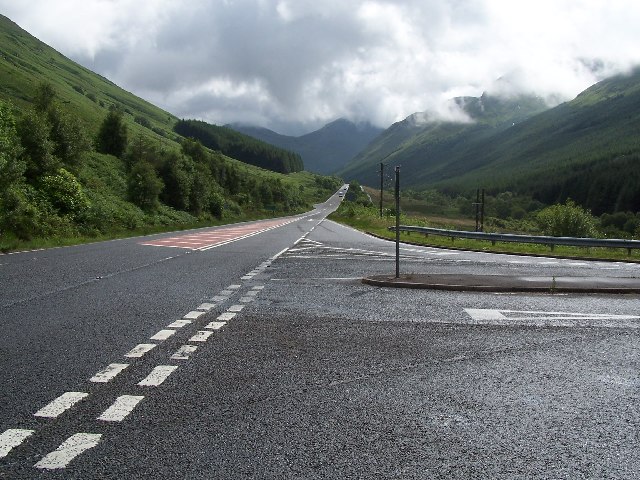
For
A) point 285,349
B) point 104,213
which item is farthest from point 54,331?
point 104,213

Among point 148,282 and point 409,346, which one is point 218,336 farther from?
point 148,282

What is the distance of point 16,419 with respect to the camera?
4746 millimetres

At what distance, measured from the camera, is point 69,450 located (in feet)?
13.6

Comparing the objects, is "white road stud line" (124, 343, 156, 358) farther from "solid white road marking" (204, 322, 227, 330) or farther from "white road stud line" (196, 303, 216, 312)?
"white road stud line" (196, 303, 216, 312)

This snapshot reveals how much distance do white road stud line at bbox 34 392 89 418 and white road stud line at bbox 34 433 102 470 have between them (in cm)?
58

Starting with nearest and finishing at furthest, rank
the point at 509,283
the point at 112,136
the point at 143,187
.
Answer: the point at 509,283
the point at 143,187
the point at 112,136

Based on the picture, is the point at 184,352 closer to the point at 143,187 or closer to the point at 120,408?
the point at 120,408

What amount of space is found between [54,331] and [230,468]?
17.4 ft

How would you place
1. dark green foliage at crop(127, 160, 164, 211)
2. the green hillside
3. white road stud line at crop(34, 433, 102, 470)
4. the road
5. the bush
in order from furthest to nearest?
the bush
dark green foliage at crop(127, 160, 164, 211)
the green hillside
the road
white road stud line at crop(34, 433, 102, 470)

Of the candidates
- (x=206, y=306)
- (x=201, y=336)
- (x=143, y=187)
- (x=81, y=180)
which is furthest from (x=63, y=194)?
(x=201, y=336)

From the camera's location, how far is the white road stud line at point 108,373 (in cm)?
588

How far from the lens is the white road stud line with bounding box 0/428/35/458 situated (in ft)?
13.5

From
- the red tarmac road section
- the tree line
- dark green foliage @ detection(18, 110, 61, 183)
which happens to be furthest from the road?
dark green foliage @ detection(18, 110, 61, 183)

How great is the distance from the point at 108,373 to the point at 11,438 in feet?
5.82
